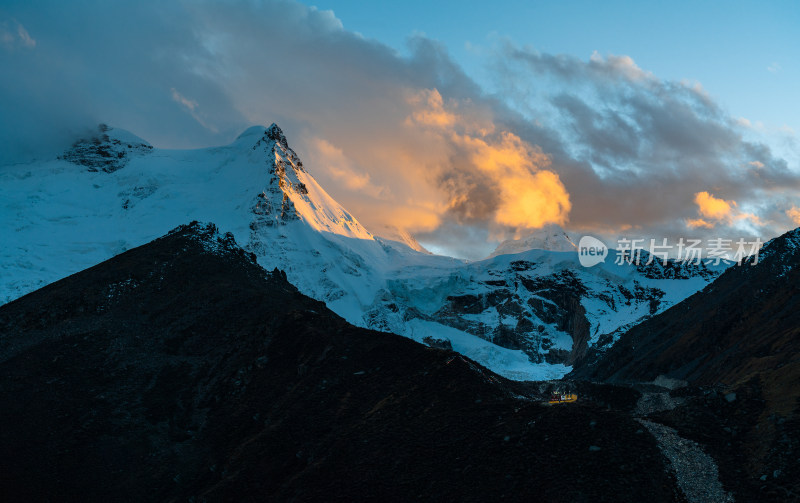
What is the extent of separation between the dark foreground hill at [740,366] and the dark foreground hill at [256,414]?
4.36 m

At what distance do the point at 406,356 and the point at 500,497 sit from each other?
791 inches

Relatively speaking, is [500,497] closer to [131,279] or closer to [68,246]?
[131,279]

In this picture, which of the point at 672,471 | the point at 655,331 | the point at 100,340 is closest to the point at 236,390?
the point at 100,340

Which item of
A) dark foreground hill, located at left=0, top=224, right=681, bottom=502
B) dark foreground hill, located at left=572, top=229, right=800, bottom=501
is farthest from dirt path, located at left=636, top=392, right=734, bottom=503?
dark foreground hill, located at left=0, top=224, right=681, bottom=502

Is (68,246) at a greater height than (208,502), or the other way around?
(68,246)

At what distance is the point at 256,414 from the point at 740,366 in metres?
64.4

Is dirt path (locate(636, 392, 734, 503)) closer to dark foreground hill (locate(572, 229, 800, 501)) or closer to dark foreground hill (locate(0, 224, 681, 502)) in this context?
dark foreground hill (locate(572, 229, 800, 501))

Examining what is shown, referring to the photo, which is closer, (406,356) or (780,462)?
(780,462)

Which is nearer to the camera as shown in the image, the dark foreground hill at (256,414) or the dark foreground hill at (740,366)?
the dark foreground hill at (740,366)

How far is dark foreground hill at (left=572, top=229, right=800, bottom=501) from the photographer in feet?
95.8

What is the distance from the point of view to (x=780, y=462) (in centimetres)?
2809

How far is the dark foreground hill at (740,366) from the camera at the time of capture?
29.2 metres

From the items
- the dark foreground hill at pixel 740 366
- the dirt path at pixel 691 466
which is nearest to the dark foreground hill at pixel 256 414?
the dirt path at pixel 691 466

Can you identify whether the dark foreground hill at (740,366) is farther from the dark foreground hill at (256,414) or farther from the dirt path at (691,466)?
the dark foreground hill at (256,414)
